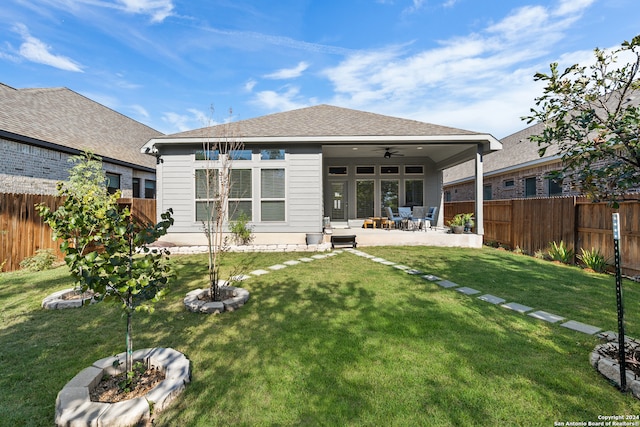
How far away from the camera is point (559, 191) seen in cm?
1127

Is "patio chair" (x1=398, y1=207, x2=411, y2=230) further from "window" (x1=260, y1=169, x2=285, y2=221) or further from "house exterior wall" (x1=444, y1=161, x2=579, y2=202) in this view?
"house exterior wall" (x1=444, y1=161, x2=579, y2=202)

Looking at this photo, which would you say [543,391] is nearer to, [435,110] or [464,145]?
[464,145]

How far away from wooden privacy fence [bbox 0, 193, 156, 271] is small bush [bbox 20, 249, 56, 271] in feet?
0.52

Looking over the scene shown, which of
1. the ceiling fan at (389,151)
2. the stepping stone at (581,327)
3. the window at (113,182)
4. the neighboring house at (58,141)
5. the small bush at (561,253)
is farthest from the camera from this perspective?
the window at (113,182)

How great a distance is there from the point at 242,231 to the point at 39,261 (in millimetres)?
4738

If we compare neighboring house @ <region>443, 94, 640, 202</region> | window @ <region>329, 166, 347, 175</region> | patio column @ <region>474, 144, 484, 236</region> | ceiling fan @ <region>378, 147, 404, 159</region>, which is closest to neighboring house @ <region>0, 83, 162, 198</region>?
window @ <region>329, 166, 347, 175</region>

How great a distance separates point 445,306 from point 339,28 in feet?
38.6

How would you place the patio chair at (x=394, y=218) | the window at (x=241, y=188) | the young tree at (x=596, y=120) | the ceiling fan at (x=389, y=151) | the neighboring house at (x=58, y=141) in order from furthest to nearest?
the patio chair at (x=394, y=218), the ceiling fan at (x=389, y=151), the window at (x=241, y=188), the neighboring house at (x=58, y=141), the young tree at (x=596, y=120)

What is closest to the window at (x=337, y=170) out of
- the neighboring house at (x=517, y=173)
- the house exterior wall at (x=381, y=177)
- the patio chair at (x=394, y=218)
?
the house exterior wall at (x=381, y=177)

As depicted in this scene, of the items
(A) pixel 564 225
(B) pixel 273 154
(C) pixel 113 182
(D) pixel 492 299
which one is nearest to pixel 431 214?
(A) pixel 564 225

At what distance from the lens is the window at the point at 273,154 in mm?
8906

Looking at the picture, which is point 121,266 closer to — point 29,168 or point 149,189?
point 29,168

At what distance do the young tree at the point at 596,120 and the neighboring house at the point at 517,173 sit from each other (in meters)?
9.16

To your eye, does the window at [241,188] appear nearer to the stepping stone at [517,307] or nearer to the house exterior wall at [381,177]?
the house exterior wall at [381,177]
